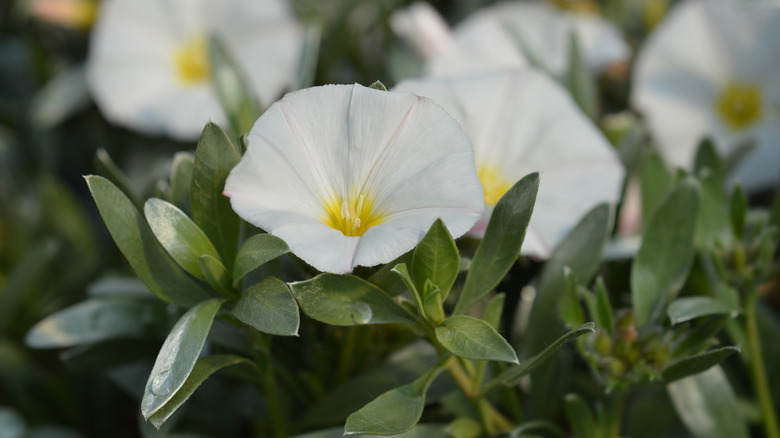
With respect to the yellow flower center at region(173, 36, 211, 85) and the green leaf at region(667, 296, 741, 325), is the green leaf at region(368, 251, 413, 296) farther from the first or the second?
the yellow flower center at region(173, 36, 211, 85)

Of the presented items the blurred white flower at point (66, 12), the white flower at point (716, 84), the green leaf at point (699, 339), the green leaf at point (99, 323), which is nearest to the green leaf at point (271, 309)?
the green leaf at point (99, 323)

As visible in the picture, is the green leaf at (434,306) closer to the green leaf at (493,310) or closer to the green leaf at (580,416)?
the green leaf at (493,310)

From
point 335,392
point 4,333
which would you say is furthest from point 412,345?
point 4,333

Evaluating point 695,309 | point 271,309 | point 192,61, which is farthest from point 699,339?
point 192,61

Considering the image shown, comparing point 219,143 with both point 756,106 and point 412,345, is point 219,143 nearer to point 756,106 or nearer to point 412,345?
point 412,345

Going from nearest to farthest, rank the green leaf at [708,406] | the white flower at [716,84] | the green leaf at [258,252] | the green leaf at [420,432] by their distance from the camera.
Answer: the green leaf at [258,252] < the green leaf at [420,432] < the green leaf at [708,406] < the white flower at [716,84]
